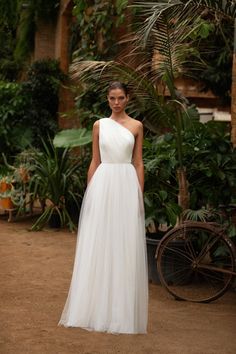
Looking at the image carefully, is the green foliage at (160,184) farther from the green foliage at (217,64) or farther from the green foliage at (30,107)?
the green foliage at (30,107)

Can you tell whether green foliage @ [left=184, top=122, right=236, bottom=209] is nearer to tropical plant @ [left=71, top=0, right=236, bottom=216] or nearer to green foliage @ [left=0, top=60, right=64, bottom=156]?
tropical plant @ [left=71, top=0, right=236, bottom=216]

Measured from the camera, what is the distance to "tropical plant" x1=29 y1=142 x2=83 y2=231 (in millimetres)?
8555

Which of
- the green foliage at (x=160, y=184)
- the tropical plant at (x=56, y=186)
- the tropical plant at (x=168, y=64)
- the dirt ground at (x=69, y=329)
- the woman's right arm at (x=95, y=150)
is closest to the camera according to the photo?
the dirt ground at (x=69, y=329)

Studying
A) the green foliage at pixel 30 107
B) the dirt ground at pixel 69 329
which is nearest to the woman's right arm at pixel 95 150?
the dirt ground at pixel 69 329

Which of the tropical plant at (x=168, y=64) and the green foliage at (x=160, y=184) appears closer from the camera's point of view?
the tropical plant at (x=168, y=64)

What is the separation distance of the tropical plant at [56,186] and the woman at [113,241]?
4.24 metres

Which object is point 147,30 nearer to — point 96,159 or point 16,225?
point 96,159

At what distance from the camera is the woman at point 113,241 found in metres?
4.16

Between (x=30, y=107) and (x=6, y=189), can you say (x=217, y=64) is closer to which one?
(x=6, y=189)

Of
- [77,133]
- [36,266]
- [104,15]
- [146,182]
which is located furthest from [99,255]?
[104,15]

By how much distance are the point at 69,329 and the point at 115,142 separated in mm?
1363

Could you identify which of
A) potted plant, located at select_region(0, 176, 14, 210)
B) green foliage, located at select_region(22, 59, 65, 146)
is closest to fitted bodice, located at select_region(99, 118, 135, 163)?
potted plant, located at select_region(0, 176, 14, 210)

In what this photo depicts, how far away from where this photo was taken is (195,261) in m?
5.35

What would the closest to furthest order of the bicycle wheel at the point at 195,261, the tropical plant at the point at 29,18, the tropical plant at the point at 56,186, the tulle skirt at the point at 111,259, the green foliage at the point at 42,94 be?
the tulle skirt at the point at 111,259
the bicycle wheel at the point at 195,261
the tropical plant at the point at 56,186
the green foliage at the point at 42,94
the tropical plant at the point at 29,18
